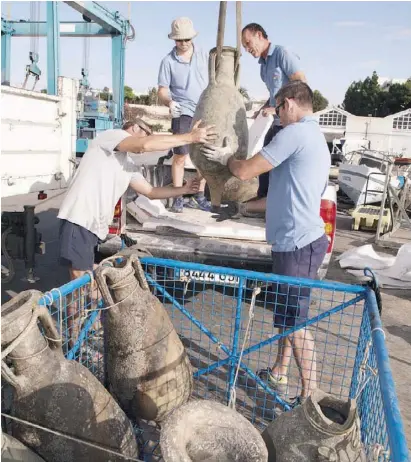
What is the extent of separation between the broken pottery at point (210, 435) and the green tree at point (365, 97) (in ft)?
198

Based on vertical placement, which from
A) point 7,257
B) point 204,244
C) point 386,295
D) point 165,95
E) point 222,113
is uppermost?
point 165,95

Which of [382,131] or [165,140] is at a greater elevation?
[382,131]

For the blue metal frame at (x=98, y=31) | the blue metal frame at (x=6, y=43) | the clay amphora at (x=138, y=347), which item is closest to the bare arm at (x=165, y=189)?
the clay amphora at (x=138, y=347)

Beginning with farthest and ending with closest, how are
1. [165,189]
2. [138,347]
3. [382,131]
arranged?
[382,131], [165,189], [138,347]

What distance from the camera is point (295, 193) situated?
3.47 m

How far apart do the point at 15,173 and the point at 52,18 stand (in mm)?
5695

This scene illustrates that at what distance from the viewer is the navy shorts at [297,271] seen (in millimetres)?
3469

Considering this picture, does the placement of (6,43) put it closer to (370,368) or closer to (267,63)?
(267,63)

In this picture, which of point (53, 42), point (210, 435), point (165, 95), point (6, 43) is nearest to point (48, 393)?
point (210, 435)

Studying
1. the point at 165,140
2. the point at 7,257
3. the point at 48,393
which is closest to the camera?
the point at 48,393

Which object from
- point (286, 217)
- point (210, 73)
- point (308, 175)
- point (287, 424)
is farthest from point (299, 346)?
point (210, 73)

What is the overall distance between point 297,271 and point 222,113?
46.2 inches

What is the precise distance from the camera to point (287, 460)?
210 cm

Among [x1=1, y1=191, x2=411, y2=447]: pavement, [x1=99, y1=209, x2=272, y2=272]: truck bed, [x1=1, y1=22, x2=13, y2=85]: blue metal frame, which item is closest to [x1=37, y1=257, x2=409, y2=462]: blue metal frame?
[x1=1, y1=191, x2=411, y2=447]: pavement
